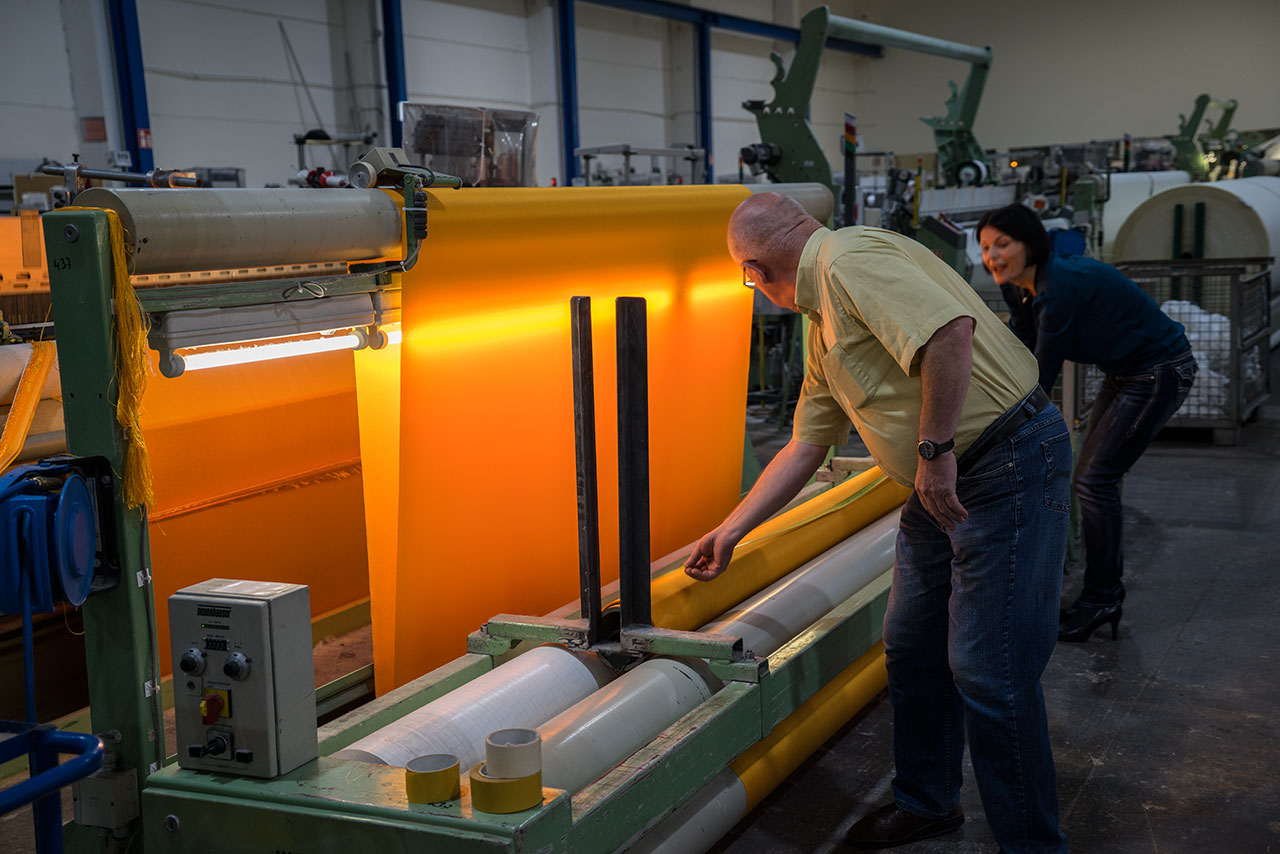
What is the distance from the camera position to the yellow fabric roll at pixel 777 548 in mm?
2539

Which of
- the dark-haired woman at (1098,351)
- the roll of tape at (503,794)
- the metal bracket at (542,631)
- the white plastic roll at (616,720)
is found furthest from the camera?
the dark-haired woman at (1098,351)

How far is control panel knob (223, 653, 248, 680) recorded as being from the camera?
164 centimetres

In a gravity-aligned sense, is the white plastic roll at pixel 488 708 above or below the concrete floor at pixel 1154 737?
above

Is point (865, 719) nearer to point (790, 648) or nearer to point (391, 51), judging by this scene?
point (790, 648)

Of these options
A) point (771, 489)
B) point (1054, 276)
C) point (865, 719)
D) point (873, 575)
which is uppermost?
point (1054, 276)

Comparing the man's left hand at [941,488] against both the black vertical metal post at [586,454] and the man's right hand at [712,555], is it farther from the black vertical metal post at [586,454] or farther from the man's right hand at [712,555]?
the black vertical metal post at [586,454]

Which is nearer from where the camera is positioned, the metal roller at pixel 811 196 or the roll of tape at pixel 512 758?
the roll of tape at pixel 512 758

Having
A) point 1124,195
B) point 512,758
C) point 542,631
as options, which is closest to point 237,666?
point 512,758

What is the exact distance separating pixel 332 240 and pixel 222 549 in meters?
1.48

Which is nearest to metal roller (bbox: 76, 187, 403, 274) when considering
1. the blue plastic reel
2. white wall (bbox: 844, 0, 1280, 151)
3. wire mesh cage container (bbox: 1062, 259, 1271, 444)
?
the blue plastic reel

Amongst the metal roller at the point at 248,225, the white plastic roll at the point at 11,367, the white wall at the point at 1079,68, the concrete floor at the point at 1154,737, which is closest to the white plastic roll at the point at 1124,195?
the white wall at the point at 1079,68

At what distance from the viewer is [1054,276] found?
10.8 ft

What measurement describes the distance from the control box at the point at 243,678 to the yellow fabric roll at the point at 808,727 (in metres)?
0.98

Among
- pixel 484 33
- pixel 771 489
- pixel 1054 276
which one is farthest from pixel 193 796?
pixel 484 33
